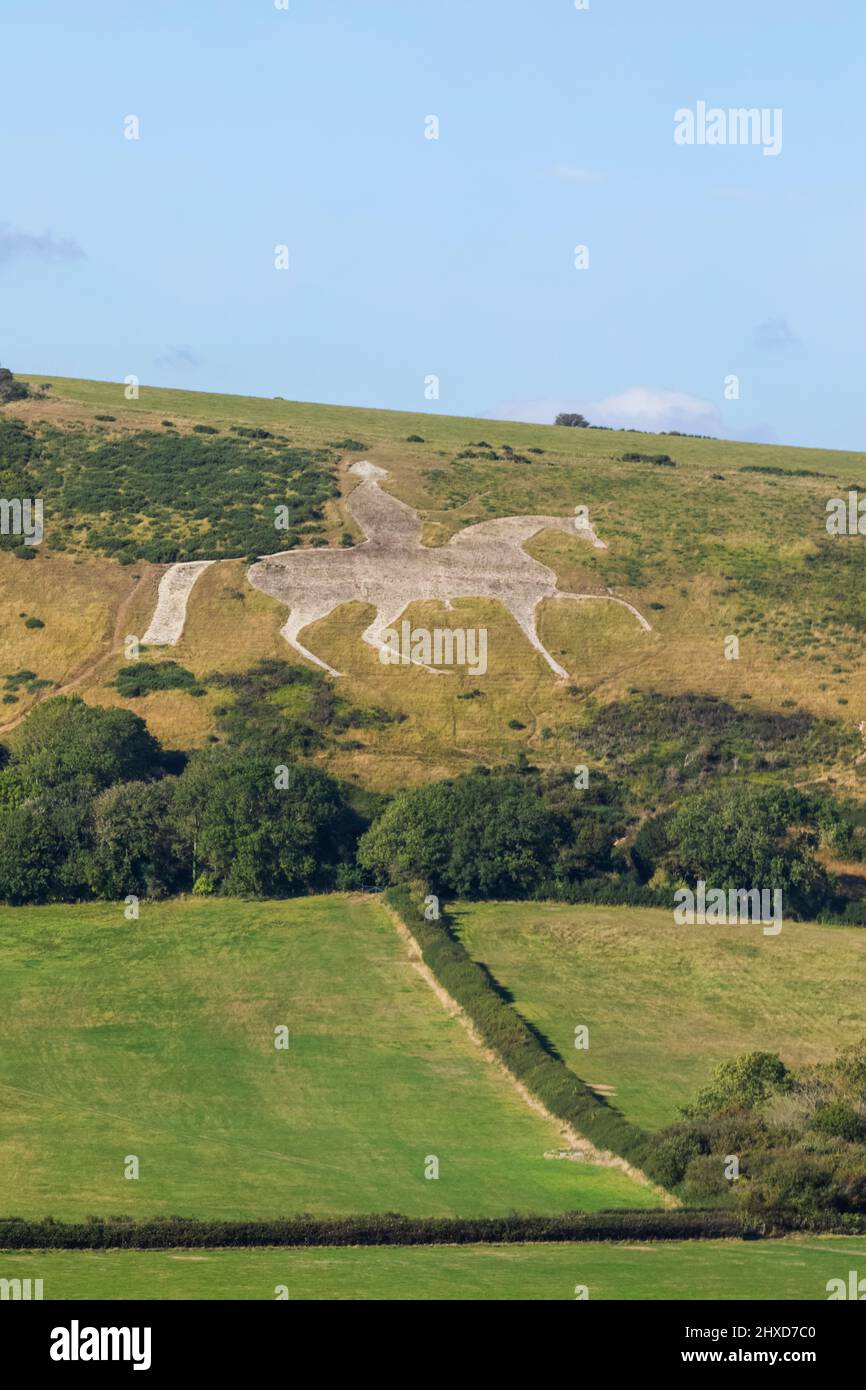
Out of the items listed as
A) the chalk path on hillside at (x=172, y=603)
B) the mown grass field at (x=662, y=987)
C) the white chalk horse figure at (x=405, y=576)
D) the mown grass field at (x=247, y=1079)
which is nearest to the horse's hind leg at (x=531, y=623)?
the white chalk horse figure at (x=405, y=576)

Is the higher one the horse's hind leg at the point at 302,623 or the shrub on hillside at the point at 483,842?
the horse's hind leg at the point at 302,623

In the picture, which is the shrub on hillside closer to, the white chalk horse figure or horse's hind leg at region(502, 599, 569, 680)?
horse's hind leg at region(502, 599, 569, 680)

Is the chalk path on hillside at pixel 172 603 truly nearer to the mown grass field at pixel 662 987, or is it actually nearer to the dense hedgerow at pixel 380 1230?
the mown grass field at pixel 662 987

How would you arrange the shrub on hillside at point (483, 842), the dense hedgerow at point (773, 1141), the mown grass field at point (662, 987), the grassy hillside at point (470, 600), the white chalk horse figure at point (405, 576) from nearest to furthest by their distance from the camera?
the dense hedgerow at point (773, 1141) < the mown grass field at point (662, 987) < the shrub on hillside at point (483, 842) < the grassy hillside at point (470, 600) < the white chalk horse figure at point (405, 576)

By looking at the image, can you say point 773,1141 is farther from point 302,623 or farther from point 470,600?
point 470,600

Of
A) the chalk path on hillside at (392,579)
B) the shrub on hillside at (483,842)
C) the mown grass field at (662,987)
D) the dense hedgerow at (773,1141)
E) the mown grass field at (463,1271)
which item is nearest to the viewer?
the mown grass field at (463,1271)

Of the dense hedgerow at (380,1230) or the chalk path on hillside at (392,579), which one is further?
the chalk path on hillside at (392,579)

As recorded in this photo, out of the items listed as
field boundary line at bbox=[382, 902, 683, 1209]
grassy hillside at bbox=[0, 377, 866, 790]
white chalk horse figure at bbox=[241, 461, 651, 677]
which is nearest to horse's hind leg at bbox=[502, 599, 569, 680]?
white chalk horse figure at bbox=[241, 461, 651, 677]
